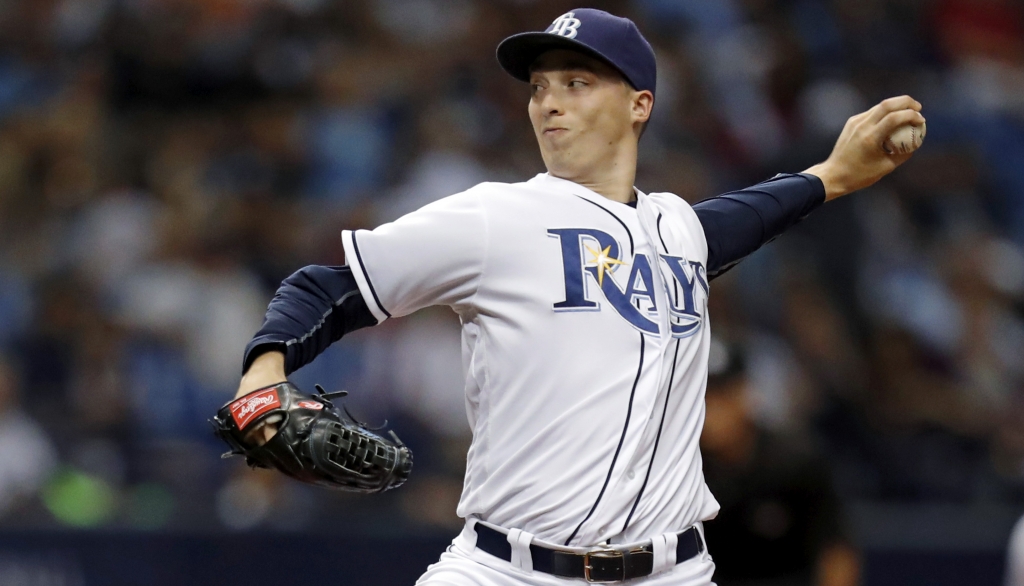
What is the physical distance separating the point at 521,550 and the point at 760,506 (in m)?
1.70

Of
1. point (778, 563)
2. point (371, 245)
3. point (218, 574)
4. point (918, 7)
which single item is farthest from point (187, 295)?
point (918, 7)

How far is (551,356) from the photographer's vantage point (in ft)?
9.22

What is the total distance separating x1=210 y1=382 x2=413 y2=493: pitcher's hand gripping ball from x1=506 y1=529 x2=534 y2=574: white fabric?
37 centimetres

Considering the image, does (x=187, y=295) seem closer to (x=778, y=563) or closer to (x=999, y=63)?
(x=778, y=563)

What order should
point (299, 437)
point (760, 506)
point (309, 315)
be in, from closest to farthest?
point (299, 437)
point (309, 315)
point (760, 506)

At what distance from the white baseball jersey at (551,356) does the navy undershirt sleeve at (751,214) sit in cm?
40

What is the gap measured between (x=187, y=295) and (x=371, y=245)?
430cm

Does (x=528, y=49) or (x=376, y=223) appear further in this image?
(x=376, y=223)

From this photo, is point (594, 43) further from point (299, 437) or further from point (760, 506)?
point (760, 506)

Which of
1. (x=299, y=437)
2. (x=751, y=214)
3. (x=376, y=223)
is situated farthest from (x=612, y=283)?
(x=376, y=223)

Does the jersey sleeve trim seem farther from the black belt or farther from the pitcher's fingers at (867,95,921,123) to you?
the pitcher's fingers at (867,95,921,123)

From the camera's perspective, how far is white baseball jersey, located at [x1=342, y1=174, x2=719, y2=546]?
2.77 m

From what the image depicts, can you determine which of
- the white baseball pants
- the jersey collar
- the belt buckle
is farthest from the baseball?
the belt buckle

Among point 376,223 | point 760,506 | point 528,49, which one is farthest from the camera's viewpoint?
point 376,223
